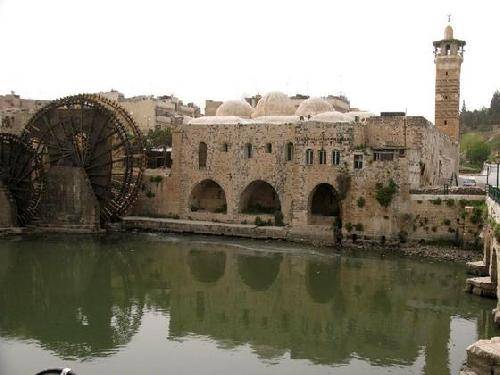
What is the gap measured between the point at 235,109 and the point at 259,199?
488cm

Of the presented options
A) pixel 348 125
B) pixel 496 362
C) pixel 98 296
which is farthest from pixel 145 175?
pixel 496 362

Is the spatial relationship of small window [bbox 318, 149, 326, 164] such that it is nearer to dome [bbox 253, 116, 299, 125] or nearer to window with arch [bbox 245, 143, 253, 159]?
window with arch [bbox 245, 143, 253, 159]

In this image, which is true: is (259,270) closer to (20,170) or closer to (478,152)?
(20,170)

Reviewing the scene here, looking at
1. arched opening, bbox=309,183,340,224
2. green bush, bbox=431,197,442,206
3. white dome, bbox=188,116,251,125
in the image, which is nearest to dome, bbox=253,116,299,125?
white dome, bbox=188,116,251,125

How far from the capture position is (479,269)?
1490cm

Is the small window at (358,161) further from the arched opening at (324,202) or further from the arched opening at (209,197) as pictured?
the arched opening at (209,197)

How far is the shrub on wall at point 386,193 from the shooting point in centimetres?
1841

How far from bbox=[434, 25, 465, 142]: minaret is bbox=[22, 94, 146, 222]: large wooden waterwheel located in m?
13.8

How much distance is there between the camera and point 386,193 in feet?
60.5

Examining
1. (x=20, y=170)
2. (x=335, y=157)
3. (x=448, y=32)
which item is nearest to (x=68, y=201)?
(x=20, y=170)

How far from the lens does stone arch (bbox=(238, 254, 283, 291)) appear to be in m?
14.8

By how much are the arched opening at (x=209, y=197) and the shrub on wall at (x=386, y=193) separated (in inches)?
272

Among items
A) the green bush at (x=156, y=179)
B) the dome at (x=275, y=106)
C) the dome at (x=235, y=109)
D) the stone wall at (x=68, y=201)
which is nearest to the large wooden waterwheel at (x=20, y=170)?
the stone wall at (x=68, y=201)

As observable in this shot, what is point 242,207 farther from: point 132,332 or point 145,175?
point 132,332
